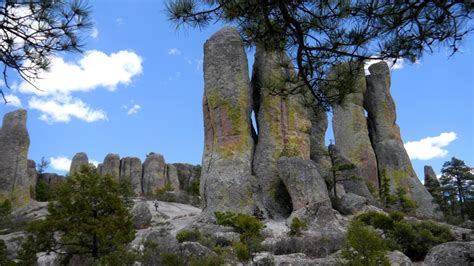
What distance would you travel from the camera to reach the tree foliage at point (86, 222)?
873cm

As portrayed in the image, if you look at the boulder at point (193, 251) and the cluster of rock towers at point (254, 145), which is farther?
the cluster of rock towers at point (254, 145)

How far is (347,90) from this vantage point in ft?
19.2

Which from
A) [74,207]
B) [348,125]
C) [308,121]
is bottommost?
[74,207]

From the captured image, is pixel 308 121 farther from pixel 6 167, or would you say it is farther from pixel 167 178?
pixel 167 178

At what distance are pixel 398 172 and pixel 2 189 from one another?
71.6 feet

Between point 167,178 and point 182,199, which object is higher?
point 167,178

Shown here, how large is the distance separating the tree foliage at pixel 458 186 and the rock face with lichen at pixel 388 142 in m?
2.06

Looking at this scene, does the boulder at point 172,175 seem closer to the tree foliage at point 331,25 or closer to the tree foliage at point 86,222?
the tree foliage at point 86,222

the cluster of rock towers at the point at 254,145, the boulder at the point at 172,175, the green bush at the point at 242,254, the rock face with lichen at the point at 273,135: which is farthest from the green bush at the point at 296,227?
the boulder at the point at 172,175

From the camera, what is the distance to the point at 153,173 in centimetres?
4081

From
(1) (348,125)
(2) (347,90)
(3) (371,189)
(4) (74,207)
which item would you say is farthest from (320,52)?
(1) (348,125)

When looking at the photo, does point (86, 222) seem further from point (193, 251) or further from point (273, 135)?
point (273, 135)

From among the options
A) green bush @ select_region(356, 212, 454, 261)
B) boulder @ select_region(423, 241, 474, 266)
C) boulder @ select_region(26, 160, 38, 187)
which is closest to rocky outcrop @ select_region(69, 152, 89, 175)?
boulder @ select_region(26, 160, 38, 187)

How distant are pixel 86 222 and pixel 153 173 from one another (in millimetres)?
32429
